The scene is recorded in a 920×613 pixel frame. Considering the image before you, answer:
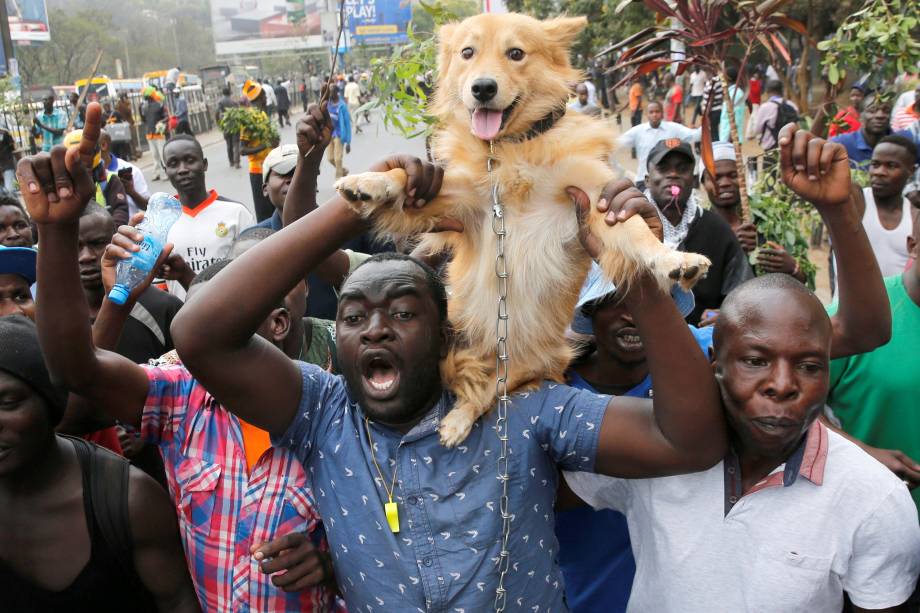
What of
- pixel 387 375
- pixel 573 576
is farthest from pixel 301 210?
pixel 573 576

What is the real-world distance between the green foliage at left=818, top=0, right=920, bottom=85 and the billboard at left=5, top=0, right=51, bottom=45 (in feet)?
131

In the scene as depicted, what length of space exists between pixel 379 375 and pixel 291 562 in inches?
20.5

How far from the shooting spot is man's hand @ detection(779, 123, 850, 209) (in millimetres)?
1916

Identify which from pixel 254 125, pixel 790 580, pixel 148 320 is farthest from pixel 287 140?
pixel 790 580

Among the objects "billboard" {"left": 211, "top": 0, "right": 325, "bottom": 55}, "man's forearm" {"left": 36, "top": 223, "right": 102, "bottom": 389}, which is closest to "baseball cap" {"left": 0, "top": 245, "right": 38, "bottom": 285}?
"man's forearm" {"left": 36, "top": 223, "right": 102, "bottom": 389}

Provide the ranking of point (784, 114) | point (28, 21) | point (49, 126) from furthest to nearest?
1. point (28, 21)
2. point (49, 126)
3. point (784, 114)

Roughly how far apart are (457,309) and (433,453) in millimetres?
726

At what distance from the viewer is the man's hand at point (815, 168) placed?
6.29 feet

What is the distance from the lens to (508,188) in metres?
2.47

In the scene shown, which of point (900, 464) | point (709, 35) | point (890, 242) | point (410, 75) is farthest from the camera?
point (890, 242)

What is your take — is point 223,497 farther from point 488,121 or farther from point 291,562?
point 488,121

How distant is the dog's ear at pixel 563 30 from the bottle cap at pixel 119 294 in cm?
181

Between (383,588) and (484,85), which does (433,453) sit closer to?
(383,588)

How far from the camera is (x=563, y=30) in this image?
2.92 metres
